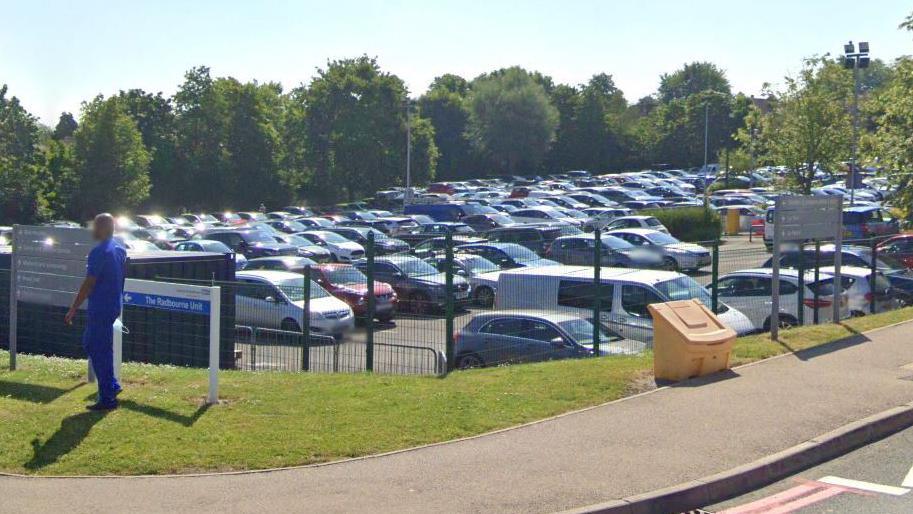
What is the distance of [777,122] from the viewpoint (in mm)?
39094

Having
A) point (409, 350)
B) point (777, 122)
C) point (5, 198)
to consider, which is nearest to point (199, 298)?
point (409, 350)

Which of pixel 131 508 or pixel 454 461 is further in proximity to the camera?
pixel 454 461

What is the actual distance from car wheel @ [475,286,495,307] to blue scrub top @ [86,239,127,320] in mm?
5709

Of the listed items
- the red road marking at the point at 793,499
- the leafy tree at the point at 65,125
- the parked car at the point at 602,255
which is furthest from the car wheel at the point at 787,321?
the leafy tree at the point at 65,125

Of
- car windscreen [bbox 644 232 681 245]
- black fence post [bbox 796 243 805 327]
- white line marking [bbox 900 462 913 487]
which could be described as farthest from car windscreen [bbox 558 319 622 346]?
car windscreen [bbox 644 232 681 245]

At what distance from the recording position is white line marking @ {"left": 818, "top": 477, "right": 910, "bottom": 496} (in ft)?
25.1

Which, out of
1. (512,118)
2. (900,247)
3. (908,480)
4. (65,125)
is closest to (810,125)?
(900,247)

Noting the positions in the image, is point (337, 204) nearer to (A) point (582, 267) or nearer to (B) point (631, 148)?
(B) point (631, 148)

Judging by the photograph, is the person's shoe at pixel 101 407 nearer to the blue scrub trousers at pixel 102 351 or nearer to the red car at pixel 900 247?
the blue scrub trousers at pixel 102 351

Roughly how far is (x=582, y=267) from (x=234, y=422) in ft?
24.6

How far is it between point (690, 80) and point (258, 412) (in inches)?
5694

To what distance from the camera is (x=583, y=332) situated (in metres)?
13.7

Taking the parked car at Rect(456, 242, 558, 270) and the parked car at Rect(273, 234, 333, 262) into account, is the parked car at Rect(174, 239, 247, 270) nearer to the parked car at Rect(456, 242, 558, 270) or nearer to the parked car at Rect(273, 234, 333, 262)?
the parked car at Rect(273, 234, 333, 262)

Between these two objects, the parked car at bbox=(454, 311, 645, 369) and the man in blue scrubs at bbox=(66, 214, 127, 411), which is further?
the parked car at bbox=(454, 311, 645, 369)
